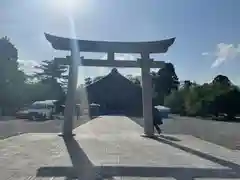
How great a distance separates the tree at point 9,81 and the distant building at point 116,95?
46.3 ft

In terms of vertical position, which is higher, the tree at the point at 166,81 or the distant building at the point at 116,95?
the tree at the point at 166,81

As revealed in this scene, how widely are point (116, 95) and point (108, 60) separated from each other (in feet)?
162

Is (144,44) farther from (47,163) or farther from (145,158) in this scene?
(47,163)

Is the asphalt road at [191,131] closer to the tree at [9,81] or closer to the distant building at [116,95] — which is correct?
the tree at [9,81]

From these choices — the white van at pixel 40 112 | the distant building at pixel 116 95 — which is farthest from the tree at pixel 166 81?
the white van at pixel 40 112

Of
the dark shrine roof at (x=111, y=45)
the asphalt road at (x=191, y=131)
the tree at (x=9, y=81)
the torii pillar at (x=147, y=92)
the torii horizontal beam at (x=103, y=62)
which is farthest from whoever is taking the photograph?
the tree at (x=9, y=81)

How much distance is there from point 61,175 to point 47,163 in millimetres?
1876

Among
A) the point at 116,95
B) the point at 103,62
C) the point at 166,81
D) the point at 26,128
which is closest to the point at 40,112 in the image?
the point at 26,128

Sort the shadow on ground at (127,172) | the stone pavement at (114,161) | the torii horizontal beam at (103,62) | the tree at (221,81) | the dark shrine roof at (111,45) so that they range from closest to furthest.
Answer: the shadow on ground at (127,172) < the stone pavement at (114,161) < the dark shrine roof at (111,45) < the torii horizontal beam at (103,62) < the tree at (221,81)

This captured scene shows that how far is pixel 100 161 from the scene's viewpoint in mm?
12086

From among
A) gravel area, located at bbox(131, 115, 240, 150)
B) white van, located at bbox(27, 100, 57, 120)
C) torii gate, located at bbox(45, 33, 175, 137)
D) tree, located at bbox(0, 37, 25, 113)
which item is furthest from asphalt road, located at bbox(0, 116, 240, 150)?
tree, located at bbox(0, 37, 25, 113)

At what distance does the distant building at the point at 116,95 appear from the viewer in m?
70.0

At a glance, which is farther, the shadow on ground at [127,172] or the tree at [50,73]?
the tree at [50,73]

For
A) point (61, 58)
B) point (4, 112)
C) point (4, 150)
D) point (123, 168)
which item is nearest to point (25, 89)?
point (4, 112)
